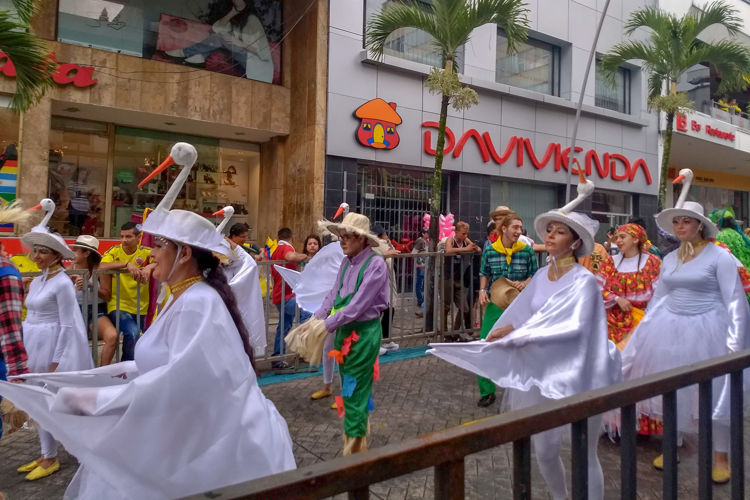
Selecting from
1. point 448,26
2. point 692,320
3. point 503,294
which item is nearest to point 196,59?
point 448,26

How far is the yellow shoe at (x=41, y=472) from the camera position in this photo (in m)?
3.89

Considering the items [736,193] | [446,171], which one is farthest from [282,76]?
[736,193]

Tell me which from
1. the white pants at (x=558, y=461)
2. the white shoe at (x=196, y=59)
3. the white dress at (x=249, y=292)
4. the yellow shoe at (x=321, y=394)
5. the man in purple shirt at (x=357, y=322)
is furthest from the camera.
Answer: the white shoe at (x=196, y=59)

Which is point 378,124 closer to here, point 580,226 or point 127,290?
point 127,290

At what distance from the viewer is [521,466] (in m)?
1.52

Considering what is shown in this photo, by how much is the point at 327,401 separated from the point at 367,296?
1.93 m

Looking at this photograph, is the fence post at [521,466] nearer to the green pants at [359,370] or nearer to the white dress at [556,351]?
the white dress at [556,351]

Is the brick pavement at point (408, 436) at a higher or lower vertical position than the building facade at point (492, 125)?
lower

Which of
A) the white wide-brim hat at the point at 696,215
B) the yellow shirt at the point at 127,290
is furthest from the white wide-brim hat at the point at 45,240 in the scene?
the white wide-brim hat at the point at 696,215

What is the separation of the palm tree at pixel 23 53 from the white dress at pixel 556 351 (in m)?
5.27

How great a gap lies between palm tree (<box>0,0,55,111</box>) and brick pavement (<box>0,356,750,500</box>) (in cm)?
361

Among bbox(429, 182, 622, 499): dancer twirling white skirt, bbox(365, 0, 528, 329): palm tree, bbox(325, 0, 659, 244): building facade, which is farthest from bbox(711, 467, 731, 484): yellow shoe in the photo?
bbox(325, 0, 659, 244): building facade

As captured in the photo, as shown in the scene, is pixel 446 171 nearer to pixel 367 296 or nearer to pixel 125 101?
pixel 125 101

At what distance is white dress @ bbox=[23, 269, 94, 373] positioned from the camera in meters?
3.98
